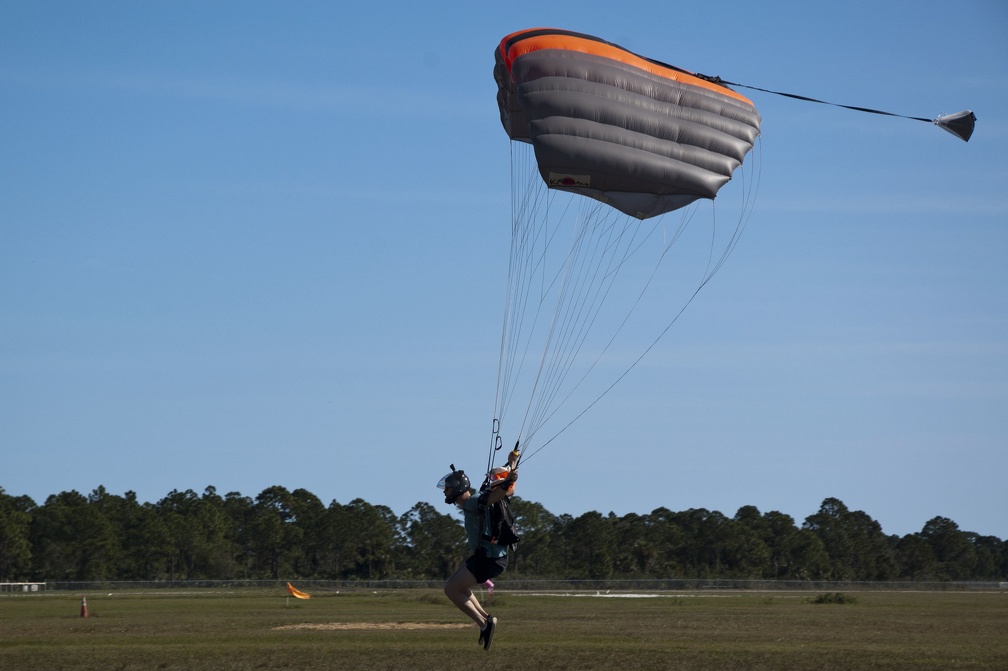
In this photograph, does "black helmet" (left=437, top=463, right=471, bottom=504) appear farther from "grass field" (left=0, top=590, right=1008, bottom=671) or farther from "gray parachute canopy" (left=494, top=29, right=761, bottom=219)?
"gray parachute canopy" (left=494, top=29, right=761, bottom=219)

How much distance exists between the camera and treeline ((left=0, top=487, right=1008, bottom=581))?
9588 cm

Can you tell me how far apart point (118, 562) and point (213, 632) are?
69879 mm

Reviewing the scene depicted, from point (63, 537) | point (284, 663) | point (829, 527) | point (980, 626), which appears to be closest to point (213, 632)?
point (284, 663)

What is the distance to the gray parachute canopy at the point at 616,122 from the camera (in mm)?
21297

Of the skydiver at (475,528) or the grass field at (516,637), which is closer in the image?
the skydiver at (475,528)

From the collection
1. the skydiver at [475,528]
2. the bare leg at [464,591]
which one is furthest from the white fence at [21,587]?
the skydiver at [475,528]

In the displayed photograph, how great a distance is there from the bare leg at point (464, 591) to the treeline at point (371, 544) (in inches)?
3206

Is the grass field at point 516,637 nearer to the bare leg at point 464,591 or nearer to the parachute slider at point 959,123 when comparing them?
the bare leg at point 464,591

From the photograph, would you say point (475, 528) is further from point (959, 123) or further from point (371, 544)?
point (371, 544)

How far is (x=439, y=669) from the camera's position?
837 inches

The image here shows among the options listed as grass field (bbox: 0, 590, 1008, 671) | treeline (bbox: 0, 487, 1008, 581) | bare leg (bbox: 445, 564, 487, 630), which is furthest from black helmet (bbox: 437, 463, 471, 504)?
treeline (bbox: 0, 487, 1008, 581)

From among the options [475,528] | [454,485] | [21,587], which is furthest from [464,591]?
[21,587]

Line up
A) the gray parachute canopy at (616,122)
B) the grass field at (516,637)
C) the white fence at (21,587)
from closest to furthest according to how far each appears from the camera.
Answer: the gray parachute canopy at (616,122) → the grass field at (516,637) → the white fence at (21,587)

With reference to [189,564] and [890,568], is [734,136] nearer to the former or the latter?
[189,564]
